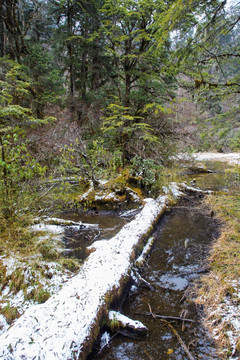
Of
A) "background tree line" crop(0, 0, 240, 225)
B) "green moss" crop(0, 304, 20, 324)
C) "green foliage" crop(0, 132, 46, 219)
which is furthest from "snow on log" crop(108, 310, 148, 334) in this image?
"background tree line" crop(0, 0, 240, 225)

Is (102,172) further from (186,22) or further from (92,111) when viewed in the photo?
(186,22)

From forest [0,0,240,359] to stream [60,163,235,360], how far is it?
1.00 metres

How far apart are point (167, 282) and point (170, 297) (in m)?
0.38

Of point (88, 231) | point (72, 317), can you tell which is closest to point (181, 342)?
point (72, 317)

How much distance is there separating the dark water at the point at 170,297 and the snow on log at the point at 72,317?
415 millimetres

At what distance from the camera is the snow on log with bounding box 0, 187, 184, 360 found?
6.55ft

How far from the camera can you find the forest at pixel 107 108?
3652mm

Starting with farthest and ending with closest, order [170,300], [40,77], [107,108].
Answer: [40,77], [107,108], [170,300]

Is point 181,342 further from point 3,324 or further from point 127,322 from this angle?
point 3,324

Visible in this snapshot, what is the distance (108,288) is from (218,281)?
1971mm

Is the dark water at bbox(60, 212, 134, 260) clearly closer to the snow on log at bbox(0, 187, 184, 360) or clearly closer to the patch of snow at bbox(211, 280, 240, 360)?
the snow on log at bbox(0, 187, 184, 360)

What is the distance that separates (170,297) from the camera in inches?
132

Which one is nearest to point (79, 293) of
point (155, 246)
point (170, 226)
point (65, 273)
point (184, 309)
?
point (65, 273)

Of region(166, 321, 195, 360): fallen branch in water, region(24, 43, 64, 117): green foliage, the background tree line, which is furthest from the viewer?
region(24, 43, 64, 117): green foliage
